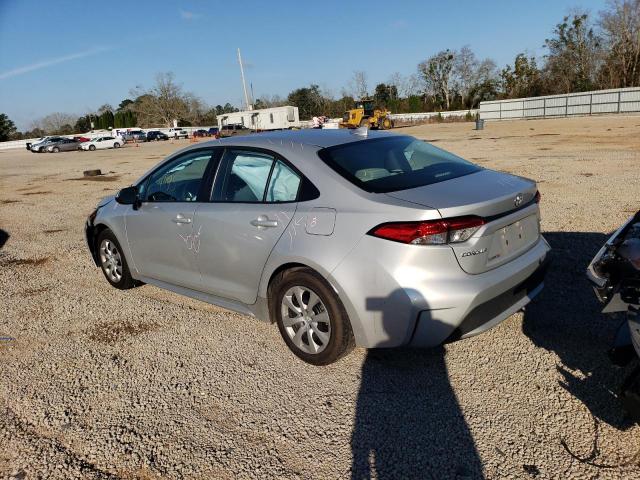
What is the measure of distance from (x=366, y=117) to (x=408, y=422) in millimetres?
37224

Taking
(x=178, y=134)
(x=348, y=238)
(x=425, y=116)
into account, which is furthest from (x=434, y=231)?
(x=178, y=134)

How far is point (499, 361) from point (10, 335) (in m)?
4.08

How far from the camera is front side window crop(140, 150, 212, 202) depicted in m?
4.10

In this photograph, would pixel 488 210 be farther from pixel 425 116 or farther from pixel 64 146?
pixel 425 116

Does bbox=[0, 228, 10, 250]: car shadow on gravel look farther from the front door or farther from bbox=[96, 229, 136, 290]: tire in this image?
the front door

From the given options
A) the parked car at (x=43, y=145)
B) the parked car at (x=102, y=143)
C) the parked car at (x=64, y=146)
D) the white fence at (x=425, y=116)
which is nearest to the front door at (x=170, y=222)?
the parked car at (x=102, y=143)

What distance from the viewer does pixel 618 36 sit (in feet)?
179

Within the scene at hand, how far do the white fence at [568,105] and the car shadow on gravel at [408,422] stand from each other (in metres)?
45.7

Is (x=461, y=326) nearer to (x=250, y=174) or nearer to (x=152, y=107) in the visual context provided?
(x=250, y=174)

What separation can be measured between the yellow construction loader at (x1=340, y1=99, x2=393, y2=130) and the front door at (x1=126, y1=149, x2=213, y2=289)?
3400 cm

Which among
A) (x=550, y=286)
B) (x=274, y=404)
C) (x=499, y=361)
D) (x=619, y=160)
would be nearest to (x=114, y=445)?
(x=274, y=404)

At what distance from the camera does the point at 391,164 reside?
11.5ft

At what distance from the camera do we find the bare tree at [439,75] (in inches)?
2911

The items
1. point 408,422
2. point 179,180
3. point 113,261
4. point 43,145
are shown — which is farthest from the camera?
point 43,145
